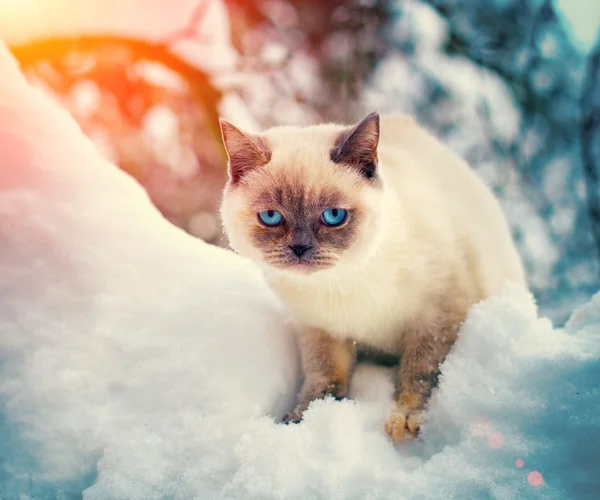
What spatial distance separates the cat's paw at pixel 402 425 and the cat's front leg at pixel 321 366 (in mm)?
193

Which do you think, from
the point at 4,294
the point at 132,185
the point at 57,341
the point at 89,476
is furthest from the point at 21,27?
the point at 89,476

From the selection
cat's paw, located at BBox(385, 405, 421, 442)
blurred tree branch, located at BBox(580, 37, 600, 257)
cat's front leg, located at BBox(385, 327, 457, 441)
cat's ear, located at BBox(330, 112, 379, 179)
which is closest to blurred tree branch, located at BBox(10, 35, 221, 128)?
cat's ear, located at BBox(330, 112, 379, 179)

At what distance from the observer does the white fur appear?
1.25 meters

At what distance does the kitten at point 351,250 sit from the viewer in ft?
3.88

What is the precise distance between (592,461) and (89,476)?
0.91 m

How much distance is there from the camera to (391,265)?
125cm

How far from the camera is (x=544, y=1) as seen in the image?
2.30 meters

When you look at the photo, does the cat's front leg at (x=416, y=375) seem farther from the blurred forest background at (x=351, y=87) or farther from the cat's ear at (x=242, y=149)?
the blurred forest background at (x=351, y=87)

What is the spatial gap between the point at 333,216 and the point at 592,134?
6.58 feet

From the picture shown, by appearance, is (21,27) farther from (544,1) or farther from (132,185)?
(544,1)

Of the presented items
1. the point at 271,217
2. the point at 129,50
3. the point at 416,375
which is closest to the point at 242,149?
the point at 271,217

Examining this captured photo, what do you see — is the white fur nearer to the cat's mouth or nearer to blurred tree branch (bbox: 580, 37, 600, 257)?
the cat's mouth

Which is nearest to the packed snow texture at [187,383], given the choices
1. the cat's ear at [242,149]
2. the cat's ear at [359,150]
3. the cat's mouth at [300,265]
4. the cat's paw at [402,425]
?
the cat's paw at [402,425]

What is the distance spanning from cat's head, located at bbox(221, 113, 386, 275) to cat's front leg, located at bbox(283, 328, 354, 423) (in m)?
0.29
